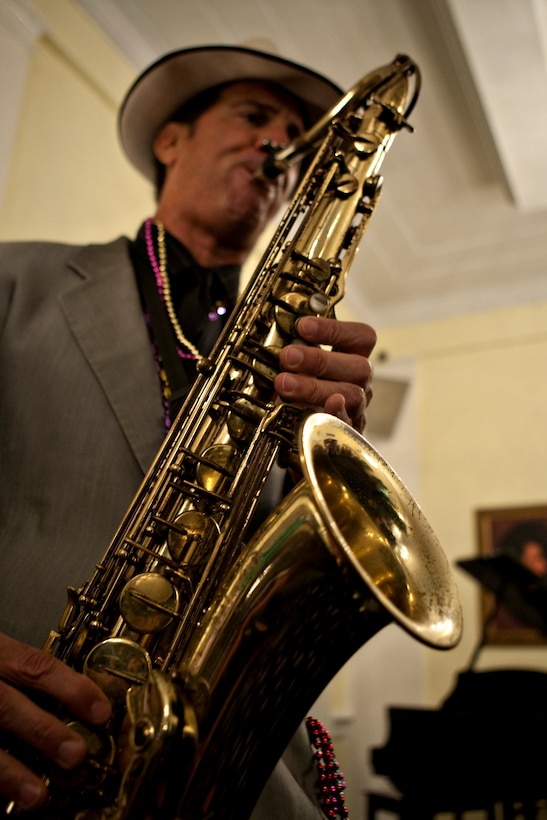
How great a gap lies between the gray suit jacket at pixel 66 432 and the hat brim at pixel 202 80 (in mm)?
854

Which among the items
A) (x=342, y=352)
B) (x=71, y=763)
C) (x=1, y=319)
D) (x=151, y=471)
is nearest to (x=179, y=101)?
(x=1, y=319)

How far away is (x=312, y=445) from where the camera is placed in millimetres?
929

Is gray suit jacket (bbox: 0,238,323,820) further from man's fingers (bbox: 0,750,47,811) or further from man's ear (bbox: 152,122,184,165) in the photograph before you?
man's ear (bbox: 152,122,184,165)

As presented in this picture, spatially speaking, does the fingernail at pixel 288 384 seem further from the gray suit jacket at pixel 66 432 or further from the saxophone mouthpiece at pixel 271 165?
the saxophone mouthpiece at pixel 271 165

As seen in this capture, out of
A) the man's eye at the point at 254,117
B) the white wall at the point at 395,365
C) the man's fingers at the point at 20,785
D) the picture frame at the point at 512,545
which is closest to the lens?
the man's fingers at the point at 20,785

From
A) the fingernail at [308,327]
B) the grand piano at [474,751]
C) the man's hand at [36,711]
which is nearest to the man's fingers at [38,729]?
the man's hand at [36,711]

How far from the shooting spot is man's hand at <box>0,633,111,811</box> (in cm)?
74

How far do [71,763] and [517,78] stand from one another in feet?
12.8

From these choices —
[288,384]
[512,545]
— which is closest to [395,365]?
[512,545]

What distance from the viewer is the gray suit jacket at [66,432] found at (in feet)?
3.35

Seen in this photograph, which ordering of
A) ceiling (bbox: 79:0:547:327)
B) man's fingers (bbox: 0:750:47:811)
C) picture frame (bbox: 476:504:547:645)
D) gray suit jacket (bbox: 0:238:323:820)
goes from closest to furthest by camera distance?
man's fingers (bbox: 0:750:47:811) < gray suit jacket (bbox: 0:238:323:820) < ceiling (bbox: 79:0:547:327) < picture frame (bbox: 476:504:547:645)

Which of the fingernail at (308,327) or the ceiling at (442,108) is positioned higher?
the ceiling at (442,108)

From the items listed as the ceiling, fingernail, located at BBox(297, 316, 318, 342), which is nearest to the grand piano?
fingernail, located at BBox(297, 316, 318, 342)

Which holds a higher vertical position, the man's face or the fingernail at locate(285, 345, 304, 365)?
the man's face
